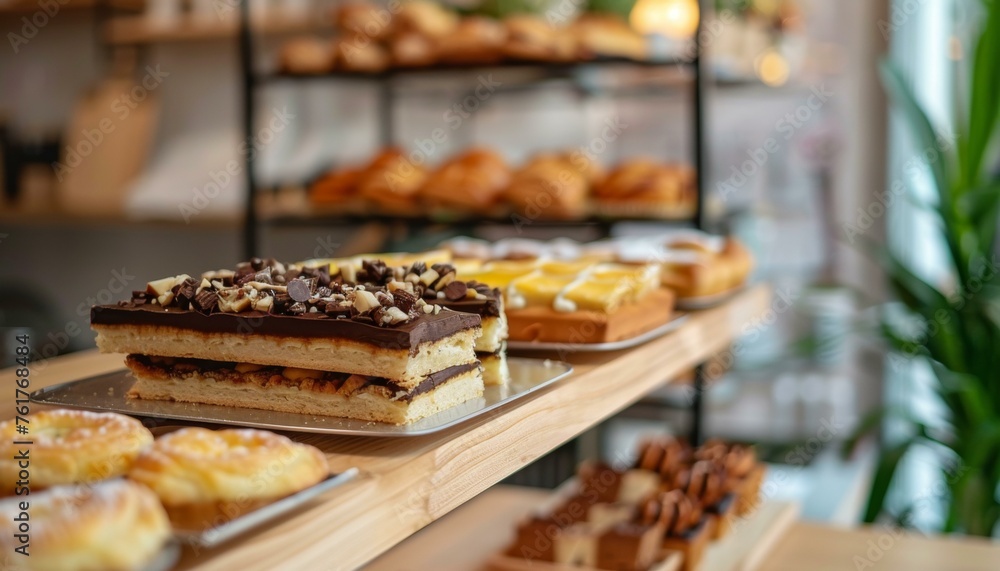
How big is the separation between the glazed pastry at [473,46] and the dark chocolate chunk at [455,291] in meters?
2.00

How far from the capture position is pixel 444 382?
1100 mm

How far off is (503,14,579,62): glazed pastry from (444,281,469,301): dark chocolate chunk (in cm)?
192

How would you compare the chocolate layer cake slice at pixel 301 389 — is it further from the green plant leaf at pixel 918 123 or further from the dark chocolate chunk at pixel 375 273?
the green plant leaf at pixel 918 123

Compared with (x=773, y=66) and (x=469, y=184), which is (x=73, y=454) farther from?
(x=773, y=66)

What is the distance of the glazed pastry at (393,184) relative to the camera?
341 centimetres

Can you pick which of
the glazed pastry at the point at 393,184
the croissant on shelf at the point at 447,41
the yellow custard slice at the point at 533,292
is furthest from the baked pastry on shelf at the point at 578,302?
the glazed pastry at the point at 393,184

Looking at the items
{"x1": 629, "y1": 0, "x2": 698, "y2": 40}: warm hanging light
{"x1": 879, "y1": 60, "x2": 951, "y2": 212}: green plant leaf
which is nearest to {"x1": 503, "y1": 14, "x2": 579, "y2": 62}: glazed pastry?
{"x1": 629, "y1": 0, "x2": 698, "y2": 40}: warm hanging light

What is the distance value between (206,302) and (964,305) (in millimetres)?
2413

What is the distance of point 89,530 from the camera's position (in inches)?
26.1

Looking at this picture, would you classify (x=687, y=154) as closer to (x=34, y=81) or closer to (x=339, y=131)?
(x=339, y=131)

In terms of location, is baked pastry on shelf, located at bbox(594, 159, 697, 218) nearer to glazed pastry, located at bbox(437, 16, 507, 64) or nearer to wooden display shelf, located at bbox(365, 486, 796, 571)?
glazed pastry, located at bbox(437, 16, 507, 64)

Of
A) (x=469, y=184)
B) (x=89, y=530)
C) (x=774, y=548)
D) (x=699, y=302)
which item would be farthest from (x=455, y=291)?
(x=469, y=184)

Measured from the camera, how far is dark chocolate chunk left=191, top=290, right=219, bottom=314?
1104 mm

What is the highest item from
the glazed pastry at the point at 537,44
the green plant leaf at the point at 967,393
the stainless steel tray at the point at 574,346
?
the glazed pastry at the point at 537,44
